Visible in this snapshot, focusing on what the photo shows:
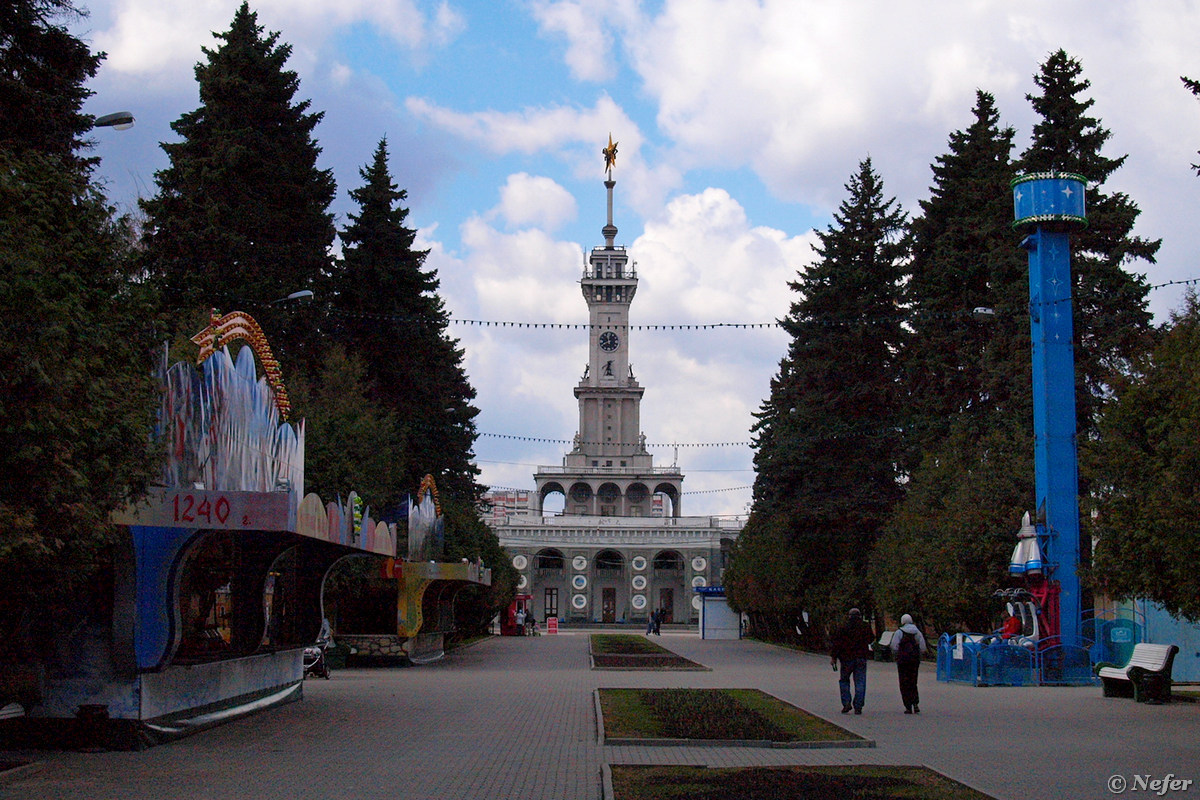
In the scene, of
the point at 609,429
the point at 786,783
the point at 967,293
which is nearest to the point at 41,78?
the point at 786,783

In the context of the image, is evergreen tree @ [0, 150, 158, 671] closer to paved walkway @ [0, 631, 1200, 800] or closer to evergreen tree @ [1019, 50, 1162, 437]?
paved walkway @ [0, 631, 1200, 800]

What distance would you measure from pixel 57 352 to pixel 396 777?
4806mm

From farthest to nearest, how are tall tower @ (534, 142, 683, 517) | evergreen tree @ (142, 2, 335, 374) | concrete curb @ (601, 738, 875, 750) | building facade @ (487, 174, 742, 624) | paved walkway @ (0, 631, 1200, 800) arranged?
tall tower @ (534, 142, 683, 517) → building facade @ (487, 174, 742, 624) → evergreen tree @ (142, 2, 335, 374) → concrete curb @ (601, 738, 875, 750) → paved walkway @ (0, 631, 1200, 800)

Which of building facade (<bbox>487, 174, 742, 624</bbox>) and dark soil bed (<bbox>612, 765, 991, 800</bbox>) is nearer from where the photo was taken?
dark soil bed (<bbox>612, 765, 991, 800</bbox>)

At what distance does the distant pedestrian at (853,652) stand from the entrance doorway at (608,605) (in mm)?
86921

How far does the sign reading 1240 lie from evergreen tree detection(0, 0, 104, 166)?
9210mm

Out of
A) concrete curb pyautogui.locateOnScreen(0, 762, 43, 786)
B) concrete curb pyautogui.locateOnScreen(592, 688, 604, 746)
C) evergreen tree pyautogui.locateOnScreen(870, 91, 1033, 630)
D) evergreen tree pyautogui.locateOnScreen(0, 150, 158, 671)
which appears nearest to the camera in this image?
evergreen tree pyautogui.locateOnScreen(0, 150, 158, 671)

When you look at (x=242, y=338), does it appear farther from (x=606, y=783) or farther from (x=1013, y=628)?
(x=1013, y=628)

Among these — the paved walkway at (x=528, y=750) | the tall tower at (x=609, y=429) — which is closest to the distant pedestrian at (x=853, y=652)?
the paved walkway at (x=528, y=750)

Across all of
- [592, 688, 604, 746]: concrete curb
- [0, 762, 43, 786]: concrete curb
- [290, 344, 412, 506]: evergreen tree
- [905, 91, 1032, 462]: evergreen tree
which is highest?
[905, 91, 1032, 462]: evergreen tree

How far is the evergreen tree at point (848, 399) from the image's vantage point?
4084 centimetres

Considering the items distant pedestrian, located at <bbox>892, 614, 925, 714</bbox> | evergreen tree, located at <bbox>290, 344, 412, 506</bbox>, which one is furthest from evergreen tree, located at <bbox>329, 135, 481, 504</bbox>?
distant pedestrian, located at <bbox>892, 614, 925, 714</bbox>

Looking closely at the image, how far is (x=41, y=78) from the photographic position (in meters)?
22.2

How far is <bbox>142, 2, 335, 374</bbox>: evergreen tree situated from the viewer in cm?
3198
